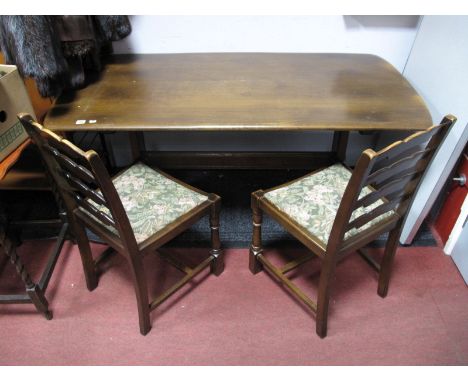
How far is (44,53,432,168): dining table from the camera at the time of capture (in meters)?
1.35

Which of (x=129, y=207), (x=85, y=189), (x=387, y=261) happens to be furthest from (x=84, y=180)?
(x=387, y=261)

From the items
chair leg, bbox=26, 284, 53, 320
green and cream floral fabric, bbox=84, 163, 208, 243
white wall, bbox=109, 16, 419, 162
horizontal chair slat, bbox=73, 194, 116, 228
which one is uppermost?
white wall, bbox=109, 16, 419, 162

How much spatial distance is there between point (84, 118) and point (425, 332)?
62.3 inches

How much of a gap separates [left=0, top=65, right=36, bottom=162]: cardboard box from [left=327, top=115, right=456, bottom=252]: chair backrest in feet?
4.01

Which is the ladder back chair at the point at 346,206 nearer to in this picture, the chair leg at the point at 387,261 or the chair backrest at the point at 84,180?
the chair leg at the point at 387,261

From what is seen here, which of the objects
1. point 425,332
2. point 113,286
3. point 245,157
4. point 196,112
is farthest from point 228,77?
point 425,332

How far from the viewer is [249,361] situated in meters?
1.47

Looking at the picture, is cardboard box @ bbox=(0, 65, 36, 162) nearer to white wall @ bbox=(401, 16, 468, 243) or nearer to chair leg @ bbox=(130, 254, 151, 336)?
chair leg @ bbox=(130, 254, 151, 336)

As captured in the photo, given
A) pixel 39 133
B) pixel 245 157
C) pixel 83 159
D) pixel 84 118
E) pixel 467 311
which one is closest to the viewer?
pixel 83 159

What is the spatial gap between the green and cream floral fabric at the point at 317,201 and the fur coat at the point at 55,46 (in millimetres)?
897

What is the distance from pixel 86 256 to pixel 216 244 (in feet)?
1.82

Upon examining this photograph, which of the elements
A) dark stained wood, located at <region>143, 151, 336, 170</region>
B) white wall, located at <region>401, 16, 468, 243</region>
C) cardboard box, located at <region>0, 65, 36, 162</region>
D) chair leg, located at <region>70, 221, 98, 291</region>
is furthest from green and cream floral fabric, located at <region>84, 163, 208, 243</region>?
white wall, located at <region>401, 16, 468, 243</region>

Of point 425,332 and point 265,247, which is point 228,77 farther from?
point 425,332

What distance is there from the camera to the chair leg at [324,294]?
1.31 metres
